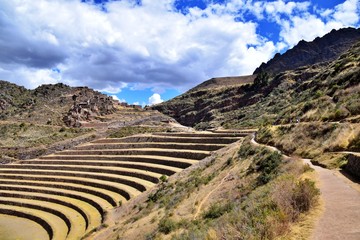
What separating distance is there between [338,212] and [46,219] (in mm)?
21507

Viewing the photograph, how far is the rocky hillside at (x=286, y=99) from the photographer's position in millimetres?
23502

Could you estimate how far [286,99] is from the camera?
A: 4622cm

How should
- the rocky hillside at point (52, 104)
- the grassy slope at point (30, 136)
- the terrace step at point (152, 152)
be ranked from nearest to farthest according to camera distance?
the terrace step at point (152, 152)
the grassy slope at point (30, 136)
the rocky hillside at point (52, 104)

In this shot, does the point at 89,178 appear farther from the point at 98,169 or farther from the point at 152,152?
the point at 152,152

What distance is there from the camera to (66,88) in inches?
2995

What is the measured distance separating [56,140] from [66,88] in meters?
33.5

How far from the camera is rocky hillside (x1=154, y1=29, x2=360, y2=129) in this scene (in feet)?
77.1

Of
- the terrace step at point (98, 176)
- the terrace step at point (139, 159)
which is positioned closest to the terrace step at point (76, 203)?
the terrace step at point (98, 176)

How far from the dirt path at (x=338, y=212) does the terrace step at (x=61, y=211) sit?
15.0m

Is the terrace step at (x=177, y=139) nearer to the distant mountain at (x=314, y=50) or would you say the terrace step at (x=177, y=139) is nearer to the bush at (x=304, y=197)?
the bush at (x=304, y=197)

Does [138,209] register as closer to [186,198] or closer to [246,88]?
[186,198]

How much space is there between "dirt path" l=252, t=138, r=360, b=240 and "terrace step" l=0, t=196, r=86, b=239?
1500 cm

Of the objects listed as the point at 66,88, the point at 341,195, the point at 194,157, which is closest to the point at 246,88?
the point at 66,88

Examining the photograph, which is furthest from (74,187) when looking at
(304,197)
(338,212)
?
(338,212)
